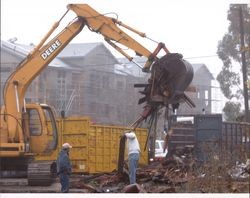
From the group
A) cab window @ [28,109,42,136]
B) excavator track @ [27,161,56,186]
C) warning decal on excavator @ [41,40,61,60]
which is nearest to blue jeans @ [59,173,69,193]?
excavator track @ [27,161,56,186]

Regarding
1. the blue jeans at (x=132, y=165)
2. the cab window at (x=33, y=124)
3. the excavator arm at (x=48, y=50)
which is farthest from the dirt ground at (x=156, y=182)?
the excavator arm at (x=48, y=50)

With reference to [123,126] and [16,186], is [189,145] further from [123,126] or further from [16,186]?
[16,186]

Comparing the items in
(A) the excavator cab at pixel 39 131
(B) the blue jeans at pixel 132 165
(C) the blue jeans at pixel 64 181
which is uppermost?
(A) the excavator cab at pixel 39 131

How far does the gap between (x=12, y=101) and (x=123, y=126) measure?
2489mm

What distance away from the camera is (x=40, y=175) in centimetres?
941

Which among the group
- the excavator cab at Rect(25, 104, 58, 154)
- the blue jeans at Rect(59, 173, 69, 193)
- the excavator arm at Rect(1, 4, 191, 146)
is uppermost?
the excavator arm at Rect(1, 4, 191, 146)

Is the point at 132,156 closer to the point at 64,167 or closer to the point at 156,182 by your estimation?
the point at 156,182

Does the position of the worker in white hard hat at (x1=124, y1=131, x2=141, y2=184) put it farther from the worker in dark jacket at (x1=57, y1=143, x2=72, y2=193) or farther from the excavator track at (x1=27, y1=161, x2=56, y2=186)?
the excavator track at (x1=27, y1=161, x2=56, y2=186)

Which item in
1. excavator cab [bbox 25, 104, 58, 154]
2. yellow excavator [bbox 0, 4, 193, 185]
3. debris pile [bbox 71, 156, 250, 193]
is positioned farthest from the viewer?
excavator cab [bbox 25, 104, 58, 154]

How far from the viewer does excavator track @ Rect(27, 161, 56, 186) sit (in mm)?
9406

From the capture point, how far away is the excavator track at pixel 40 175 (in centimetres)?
941

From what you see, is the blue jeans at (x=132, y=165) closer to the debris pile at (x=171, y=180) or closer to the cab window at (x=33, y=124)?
the debris pile at (x=171, y=180)

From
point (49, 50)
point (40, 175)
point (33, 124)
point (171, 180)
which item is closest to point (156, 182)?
point (171, 180)

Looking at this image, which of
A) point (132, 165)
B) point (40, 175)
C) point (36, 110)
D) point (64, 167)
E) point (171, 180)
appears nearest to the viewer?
point (171, 180)
